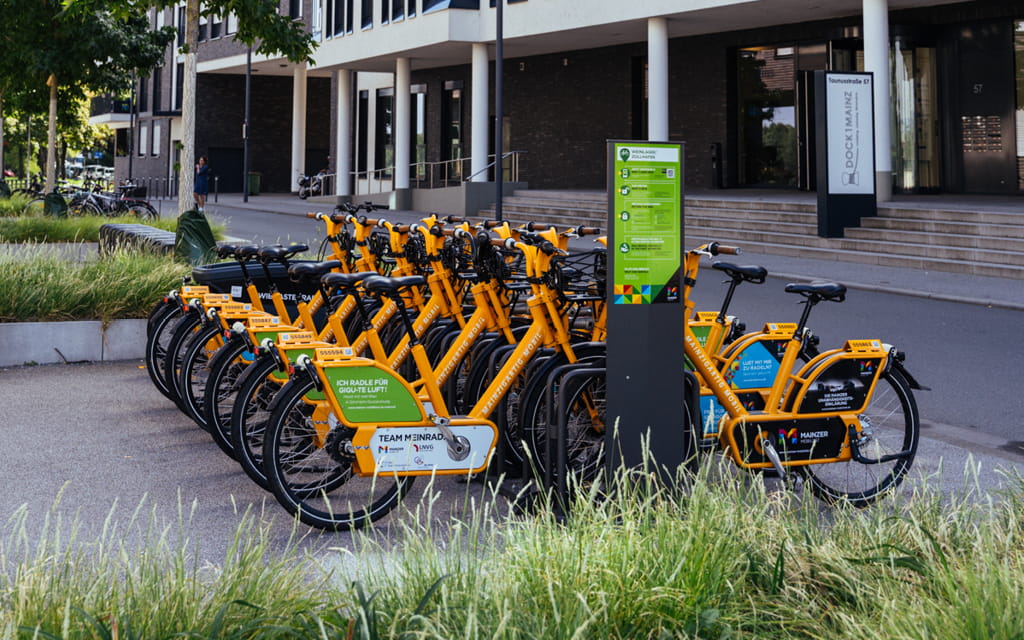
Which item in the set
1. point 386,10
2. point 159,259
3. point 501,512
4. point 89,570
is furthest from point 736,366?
point 386,10

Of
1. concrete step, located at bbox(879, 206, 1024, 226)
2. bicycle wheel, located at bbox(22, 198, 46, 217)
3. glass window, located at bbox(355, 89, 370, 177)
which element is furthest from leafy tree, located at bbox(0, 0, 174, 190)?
concrete step, located at bbox(879, 206, 1024, 226)

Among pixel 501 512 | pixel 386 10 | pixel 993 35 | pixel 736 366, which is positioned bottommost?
pixel 501 512

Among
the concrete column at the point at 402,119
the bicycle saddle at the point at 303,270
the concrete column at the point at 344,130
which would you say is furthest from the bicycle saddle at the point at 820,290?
the concrete column at the point at 344,130

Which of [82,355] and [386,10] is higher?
[386,10]

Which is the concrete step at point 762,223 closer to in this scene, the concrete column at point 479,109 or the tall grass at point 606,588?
the concrete column at point 479,109

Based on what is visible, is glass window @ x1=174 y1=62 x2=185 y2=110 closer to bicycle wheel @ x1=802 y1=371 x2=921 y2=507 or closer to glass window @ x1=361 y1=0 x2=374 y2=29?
glass window @ x1=361 y1=0 x2=374 y2=29

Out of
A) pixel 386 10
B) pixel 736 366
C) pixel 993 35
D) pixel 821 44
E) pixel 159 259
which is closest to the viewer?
pixel 736 366

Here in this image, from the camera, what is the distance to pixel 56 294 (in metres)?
10.3

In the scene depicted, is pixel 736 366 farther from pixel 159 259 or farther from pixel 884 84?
pixel 884 84

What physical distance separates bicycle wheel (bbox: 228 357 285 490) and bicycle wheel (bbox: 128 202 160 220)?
19.4 m

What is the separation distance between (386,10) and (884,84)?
60.1 feet

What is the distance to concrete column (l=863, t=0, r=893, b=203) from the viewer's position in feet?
74.0

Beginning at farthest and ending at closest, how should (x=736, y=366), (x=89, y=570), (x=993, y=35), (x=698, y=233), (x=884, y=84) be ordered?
(x=993, y=35) → (x=698, y=233) → (x=884, y=84) → (x=736, y=366) → (x=89, y=570)

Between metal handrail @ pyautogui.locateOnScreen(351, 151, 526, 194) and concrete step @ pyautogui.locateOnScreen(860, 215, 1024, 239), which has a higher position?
metal handrail @ pyautogui.locateOnScreen(351, 151, 526, 194)
